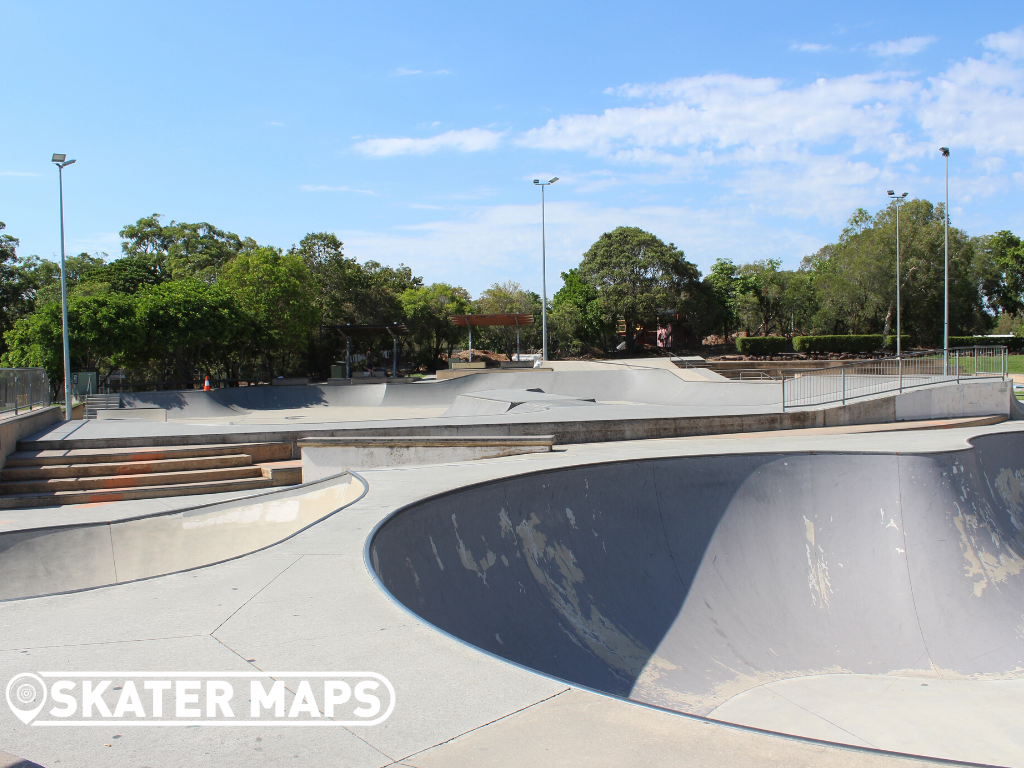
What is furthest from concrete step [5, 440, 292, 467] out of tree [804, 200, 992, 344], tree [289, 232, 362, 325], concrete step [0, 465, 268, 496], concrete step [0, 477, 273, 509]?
tree [804, 200, 992, 344]

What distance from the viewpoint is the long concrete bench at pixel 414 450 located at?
11469 millimetres

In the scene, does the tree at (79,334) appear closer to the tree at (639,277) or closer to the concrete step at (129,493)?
the concrete step at (129,493)

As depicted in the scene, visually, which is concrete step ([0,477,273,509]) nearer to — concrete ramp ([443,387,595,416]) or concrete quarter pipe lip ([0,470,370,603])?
concrete quarter pipe lip ([0,470,370,603])

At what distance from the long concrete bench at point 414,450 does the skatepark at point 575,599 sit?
0.05m

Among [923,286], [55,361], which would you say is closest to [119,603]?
[55,361]

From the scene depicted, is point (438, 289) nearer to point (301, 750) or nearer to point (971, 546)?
point (971, 546)

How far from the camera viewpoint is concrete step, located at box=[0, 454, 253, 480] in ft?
37.7

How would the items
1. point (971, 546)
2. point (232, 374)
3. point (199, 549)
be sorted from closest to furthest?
point (199, 549)
point (971, 546)
point (232, 374)

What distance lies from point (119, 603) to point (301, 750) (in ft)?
7.62

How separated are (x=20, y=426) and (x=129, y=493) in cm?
331

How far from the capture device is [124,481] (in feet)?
37.8

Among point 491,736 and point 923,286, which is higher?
point 923,286

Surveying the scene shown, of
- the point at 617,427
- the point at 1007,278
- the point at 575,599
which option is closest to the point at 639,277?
the point at 1007,278

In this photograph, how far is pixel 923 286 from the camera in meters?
40.9
